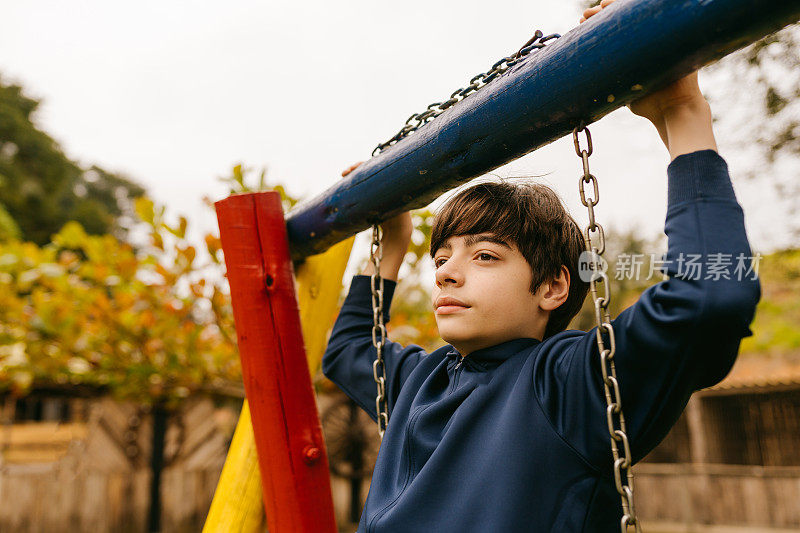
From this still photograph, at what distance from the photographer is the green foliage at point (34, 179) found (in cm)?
2083

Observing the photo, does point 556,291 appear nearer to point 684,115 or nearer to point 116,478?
point 684,115

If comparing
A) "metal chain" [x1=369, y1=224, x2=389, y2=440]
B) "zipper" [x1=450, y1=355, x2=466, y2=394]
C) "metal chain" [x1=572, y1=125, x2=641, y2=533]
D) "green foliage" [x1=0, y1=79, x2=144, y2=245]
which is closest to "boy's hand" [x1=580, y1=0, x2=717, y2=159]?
"metal chain" [x1=572, y1=125, x2=641, y2=533]

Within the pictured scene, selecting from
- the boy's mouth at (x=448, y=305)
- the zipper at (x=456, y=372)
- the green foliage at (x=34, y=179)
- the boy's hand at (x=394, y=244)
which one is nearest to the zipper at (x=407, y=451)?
the zipper at (x=456, y=372)

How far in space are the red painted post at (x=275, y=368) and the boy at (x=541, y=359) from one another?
52cm

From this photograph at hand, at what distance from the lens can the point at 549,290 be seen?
1337 millimetres

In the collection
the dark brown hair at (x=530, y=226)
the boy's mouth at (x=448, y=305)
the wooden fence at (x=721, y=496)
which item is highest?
the dark brown hair at (x=530, y=226)

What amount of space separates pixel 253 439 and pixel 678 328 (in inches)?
57.6

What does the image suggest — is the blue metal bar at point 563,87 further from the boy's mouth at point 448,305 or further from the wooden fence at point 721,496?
the wooden fence at point 721,496

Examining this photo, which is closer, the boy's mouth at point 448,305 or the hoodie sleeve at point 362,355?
the boy's mouth at point 448,305

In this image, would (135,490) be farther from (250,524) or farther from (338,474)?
(250,524)

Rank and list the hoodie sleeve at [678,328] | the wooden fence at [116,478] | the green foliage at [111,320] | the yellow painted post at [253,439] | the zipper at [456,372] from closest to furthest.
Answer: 1. the hoodie sleeve at [678,328]
2. the zipper at [456,372]
3. the yellow painted post at [253,439]
4. the green foliage at [111,320]
5. the wooden fence at [116,478]

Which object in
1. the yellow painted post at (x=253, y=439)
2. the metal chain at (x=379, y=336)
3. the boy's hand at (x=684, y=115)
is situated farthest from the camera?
the yellow painted post at (x=253, y=439)

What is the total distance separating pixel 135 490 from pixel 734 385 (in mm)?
9473

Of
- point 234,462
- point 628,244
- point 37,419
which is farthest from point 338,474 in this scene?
point 628,244
